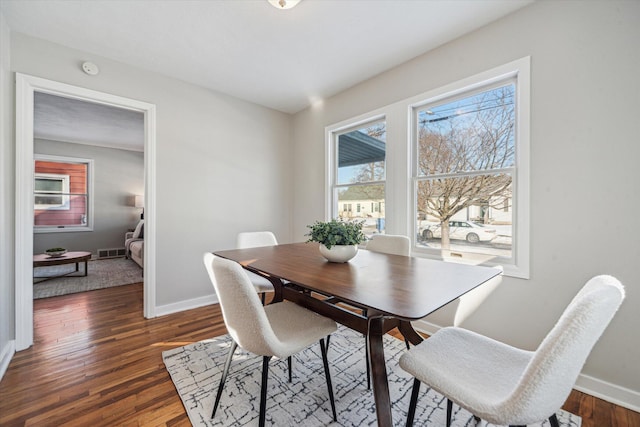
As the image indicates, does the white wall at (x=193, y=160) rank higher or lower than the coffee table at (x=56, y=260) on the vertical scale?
higher

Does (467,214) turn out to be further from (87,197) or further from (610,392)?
(87,197)

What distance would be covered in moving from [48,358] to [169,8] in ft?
9.03

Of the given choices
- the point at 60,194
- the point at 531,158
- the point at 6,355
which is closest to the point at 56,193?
the point at 60,194

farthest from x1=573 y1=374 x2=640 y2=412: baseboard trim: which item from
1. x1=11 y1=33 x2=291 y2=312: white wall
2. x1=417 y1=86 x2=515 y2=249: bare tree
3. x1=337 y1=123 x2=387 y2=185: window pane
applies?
x1=11 y1=33 x2=291 y2=312: white wall

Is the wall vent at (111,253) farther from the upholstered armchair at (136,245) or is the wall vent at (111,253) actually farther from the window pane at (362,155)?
the window pane at (362,155)

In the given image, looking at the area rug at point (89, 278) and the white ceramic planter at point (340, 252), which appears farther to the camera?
the area rug at point (89, 278)

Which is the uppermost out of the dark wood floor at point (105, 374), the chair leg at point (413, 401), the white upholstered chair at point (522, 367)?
the white upholstered chair at point (522, 367)

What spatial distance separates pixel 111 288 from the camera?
12.2ft

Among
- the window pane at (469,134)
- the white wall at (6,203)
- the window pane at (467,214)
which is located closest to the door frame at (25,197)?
the white wall at (6,203)

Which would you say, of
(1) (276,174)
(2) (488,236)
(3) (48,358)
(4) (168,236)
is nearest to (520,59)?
(2) (488,236)

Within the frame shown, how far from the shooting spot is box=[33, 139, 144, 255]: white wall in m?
5.43

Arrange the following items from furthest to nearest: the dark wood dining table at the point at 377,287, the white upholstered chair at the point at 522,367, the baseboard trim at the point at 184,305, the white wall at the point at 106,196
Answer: the white wall at the point at 106,196, the baseboard trim at the point at 184,305, the dark wood dining table at the point at 377,287, the white upholstered chair at the point at 522,367

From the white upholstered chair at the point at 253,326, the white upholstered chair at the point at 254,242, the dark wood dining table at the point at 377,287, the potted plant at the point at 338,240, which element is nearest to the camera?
the dark wood dining table at the point at 377,287

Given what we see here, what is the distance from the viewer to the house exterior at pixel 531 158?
5.09 feet
